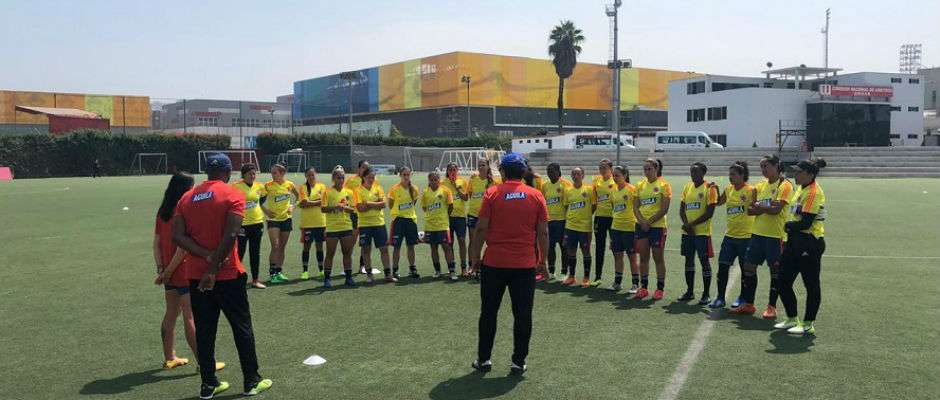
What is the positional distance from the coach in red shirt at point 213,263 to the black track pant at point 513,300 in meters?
2.02

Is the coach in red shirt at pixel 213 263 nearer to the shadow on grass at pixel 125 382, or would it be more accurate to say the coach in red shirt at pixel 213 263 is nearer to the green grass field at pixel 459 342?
the green grass field at pixel 459 342

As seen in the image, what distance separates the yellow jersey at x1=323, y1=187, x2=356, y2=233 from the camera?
10953mm

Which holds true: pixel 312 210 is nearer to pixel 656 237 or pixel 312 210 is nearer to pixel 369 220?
pixel 369 220

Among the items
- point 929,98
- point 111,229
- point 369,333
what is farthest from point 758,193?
point 929,98

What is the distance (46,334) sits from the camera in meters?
8.05

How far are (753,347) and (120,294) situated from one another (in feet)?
28.1

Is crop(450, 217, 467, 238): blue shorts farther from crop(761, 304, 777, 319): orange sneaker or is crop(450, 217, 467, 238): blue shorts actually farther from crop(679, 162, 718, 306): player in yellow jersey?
crop(761, 304, 777, 319): orange sneaker

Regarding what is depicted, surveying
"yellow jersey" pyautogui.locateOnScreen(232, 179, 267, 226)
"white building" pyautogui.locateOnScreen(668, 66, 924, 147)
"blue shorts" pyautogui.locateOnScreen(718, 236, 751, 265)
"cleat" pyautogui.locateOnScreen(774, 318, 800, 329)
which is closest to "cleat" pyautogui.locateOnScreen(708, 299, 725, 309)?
"blue shorts" pyautogui.locateOnScreen(718, 236, 751, 265)

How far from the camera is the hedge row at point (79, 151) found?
56031 mm

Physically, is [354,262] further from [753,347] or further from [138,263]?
[753,347]

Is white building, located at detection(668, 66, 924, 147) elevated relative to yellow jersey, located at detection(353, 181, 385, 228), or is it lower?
elevated

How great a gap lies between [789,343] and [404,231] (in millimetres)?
6065

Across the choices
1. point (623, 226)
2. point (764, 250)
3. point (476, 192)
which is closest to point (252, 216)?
point (476, 192)

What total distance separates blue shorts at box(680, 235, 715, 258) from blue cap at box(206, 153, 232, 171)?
608 cm
